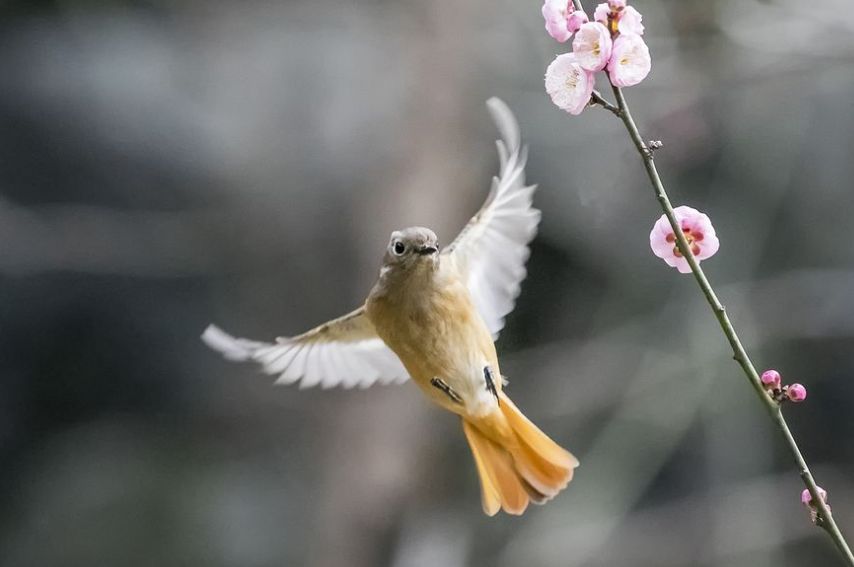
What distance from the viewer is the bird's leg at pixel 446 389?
167cm

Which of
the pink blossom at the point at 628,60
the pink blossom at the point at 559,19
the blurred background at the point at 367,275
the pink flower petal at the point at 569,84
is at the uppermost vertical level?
the pink blossom at the point at 559,19

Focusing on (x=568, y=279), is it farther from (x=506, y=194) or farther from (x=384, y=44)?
(x=506, y=194)

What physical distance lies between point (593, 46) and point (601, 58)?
18 mm

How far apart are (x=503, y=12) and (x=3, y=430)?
287 cm

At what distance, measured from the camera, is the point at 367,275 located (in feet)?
13.4

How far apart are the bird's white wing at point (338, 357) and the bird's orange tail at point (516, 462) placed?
0.79 feet

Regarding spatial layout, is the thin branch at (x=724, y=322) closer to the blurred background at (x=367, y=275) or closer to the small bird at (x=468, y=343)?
the small bird at (x=468, y=343)

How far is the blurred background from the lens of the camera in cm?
418

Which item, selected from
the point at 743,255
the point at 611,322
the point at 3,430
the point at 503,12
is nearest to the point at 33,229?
the point at 3,430

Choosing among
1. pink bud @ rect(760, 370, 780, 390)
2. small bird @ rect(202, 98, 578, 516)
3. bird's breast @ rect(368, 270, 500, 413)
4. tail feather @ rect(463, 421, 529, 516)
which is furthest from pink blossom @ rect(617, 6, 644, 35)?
tail feather @ rect(463, 421, 529, 516)

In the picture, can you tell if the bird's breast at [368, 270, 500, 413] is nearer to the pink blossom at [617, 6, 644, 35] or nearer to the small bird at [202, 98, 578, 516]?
the small bird at [202, 98, 578, 516]

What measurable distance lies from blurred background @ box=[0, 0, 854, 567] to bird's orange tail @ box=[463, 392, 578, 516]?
88.6 inches

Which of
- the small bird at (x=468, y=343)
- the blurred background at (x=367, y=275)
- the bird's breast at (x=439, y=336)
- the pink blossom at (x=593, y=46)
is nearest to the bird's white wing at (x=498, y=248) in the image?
the small bird at (x=468, y=343)

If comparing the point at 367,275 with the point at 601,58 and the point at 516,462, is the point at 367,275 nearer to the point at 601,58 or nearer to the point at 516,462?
the point at 516,462
